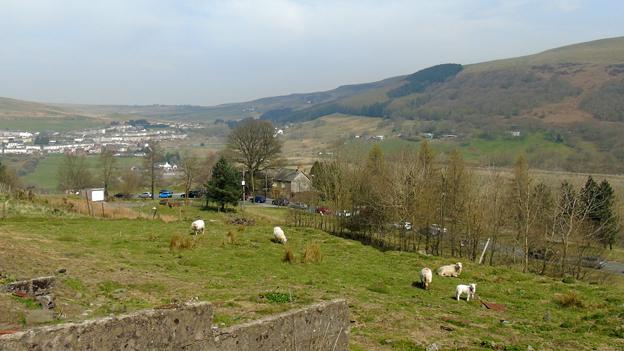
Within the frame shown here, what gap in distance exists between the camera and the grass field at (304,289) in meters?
13.5

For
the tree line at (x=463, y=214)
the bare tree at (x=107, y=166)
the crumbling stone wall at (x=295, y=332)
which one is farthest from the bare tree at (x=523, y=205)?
the bare tree at (x=107, y=166)

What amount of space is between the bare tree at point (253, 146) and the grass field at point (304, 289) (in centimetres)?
4924

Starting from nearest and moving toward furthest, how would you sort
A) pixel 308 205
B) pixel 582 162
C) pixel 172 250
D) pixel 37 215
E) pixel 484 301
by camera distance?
pixel 484 301 < pixel 172 250 < pixel 37 215 < pixel 308 205 < pixel 582 162

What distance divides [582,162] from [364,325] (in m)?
130

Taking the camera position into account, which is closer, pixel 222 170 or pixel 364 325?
pixel 364 325

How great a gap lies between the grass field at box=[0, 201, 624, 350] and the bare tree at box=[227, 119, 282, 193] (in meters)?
49.2

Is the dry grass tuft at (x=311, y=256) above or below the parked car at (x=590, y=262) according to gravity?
above

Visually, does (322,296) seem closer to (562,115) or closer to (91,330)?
(91,330)

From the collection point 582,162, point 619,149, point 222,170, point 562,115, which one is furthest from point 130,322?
point 562,115

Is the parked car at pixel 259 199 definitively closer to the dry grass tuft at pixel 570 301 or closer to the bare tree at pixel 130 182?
the bare tree at pixel 130 182

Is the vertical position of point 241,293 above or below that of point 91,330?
Result: below

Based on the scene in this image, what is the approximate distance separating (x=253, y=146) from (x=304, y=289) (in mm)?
63183

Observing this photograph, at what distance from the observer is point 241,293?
52.6 feet

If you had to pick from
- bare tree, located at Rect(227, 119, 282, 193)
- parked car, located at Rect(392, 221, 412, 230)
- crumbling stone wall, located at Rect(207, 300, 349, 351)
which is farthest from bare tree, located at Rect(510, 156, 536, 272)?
bare tree, located at Rect(227, 119, 282, 193)
